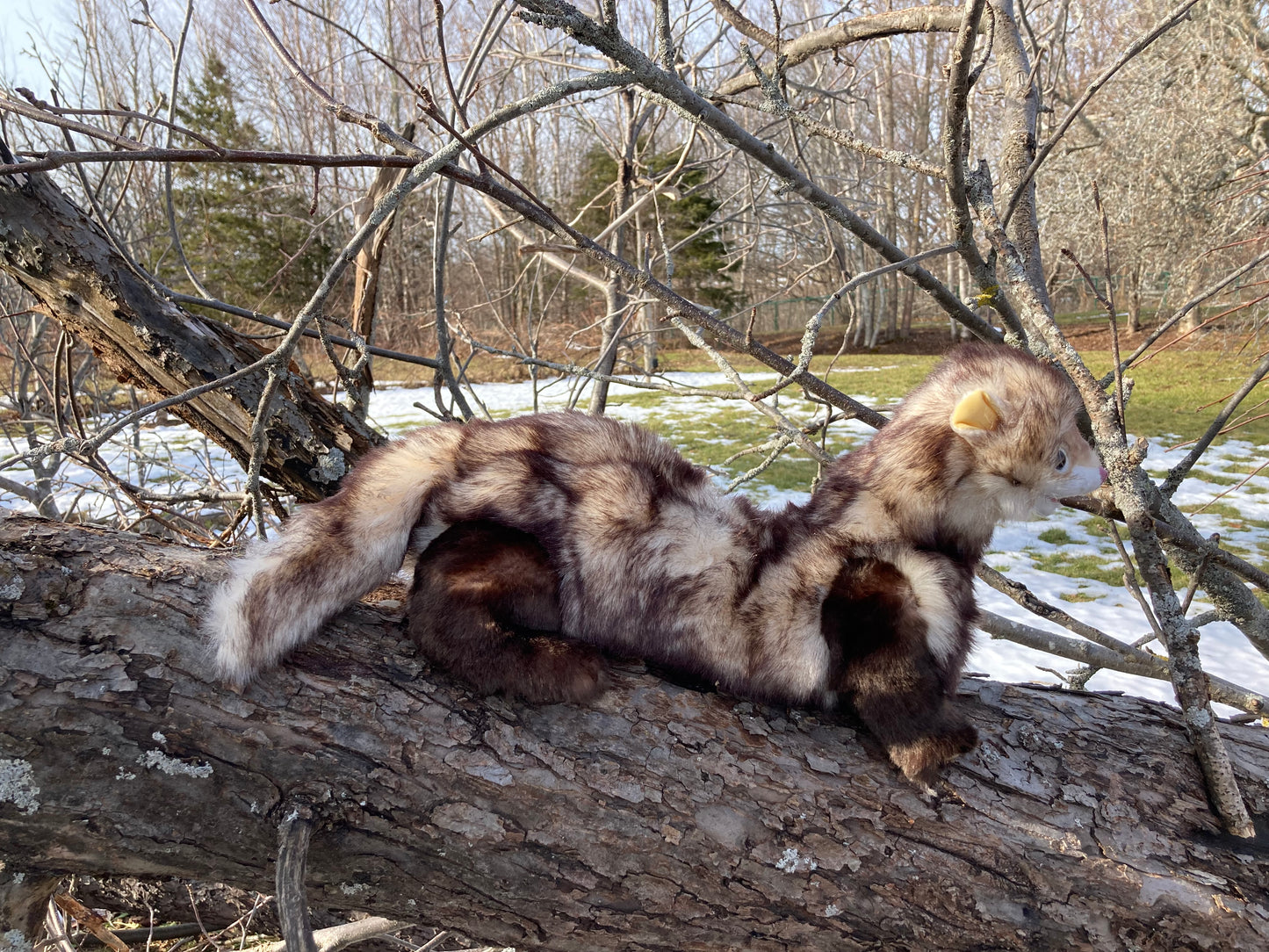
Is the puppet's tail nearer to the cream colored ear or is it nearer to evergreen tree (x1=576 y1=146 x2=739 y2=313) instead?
the cream colored ear

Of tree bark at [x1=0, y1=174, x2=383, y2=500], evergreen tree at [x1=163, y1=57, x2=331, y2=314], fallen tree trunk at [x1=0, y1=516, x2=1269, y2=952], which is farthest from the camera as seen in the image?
evergreen tree at [x1=163, y1=57, x2=331, y2=314]

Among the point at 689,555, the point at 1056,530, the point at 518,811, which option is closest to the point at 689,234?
the point at 1056,530

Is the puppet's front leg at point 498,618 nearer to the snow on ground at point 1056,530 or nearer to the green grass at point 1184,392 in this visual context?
the snow on ground at point 1056,530

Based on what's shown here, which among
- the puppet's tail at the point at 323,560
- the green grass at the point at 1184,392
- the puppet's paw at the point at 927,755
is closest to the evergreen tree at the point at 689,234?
the green grass at the point at 1184,392

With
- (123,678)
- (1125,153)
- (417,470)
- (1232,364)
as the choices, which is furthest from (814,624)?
(1125,153)

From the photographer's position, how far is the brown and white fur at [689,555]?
6.77 ft

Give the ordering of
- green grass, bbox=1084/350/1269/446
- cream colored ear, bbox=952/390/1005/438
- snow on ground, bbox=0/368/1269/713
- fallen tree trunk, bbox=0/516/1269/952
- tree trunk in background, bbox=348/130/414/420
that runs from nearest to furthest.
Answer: fallen tree trunk, bbox=0/516/1269/952 < cream colored ear, bbox=952/390/1005/438 < tree trunk in background, bbox=348/130/414/420 < snow on ground, bbox=0/368/1269/713 < green grass, bbox=1084/350/1269/446

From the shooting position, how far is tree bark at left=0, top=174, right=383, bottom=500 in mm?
2645

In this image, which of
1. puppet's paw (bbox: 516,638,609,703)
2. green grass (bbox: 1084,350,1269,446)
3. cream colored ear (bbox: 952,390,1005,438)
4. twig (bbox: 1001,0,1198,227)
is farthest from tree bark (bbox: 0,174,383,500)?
green grass (bbox: 1084,350,1269,446)

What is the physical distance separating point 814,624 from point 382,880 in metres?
1.33

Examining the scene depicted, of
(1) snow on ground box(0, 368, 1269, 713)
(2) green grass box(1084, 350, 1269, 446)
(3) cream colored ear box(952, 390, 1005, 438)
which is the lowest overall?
(1) snow on ground box(0, 368, 1269, 713)

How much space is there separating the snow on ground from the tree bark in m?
1.00

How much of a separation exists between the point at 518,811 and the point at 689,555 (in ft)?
2.86

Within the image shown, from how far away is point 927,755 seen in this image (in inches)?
80.4
